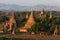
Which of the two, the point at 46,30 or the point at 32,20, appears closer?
the point at 46,30

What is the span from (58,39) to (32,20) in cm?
1569

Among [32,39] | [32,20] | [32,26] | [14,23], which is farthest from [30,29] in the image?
[32,39]

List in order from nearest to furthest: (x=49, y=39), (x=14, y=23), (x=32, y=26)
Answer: (x=49, y=39) < (x=32, y=26) < (x=14, y=23)

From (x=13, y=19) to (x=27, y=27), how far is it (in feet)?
17.4

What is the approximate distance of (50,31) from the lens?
4006 centimetres

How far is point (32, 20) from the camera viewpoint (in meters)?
43.1

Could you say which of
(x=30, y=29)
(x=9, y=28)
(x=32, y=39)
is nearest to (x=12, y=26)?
(x=9, y=28)

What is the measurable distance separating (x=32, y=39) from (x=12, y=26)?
1670 cm

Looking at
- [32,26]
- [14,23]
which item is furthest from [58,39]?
[14,23]

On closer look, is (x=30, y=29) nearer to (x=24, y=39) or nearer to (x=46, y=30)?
(x=46, y=30)

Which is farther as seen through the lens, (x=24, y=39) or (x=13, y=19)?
(x=13, y=19)

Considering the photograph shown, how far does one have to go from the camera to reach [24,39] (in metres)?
27.2

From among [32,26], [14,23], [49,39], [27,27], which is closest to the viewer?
[49,39]

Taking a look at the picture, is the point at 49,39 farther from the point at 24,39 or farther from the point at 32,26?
the point at 32,26
